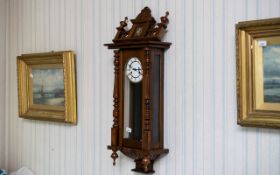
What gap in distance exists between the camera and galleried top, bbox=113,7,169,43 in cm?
202

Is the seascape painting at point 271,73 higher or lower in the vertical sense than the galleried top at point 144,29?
lower

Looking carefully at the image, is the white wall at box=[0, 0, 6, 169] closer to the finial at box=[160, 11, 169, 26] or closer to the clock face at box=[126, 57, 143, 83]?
the clock face at box=[126, 57, 143, 83]

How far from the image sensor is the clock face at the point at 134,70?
2.04m

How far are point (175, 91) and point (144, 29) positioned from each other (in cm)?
34

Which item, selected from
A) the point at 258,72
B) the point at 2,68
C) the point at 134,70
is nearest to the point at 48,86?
the point at 2,68

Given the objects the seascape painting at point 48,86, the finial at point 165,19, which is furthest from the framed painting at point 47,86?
the finial at point 165,19

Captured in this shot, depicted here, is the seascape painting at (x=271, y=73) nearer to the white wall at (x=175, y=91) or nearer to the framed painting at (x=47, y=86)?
the white wall at (x=175, y=91)

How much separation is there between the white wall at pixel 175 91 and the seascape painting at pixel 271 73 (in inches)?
5.5

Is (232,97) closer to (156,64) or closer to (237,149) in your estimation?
(237,149)

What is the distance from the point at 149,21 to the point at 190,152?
0.68 metres

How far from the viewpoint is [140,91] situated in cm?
205

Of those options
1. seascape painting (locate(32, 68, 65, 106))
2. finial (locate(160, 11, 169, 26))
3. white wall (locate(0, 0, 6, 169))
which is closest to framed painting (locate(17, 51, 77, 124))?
seascape painting (locate(32, 68, 65, 106))

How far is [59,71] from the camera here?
2.62m

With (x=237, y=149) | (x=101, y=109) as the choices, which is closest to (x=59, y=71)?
(x=101, y=109)
